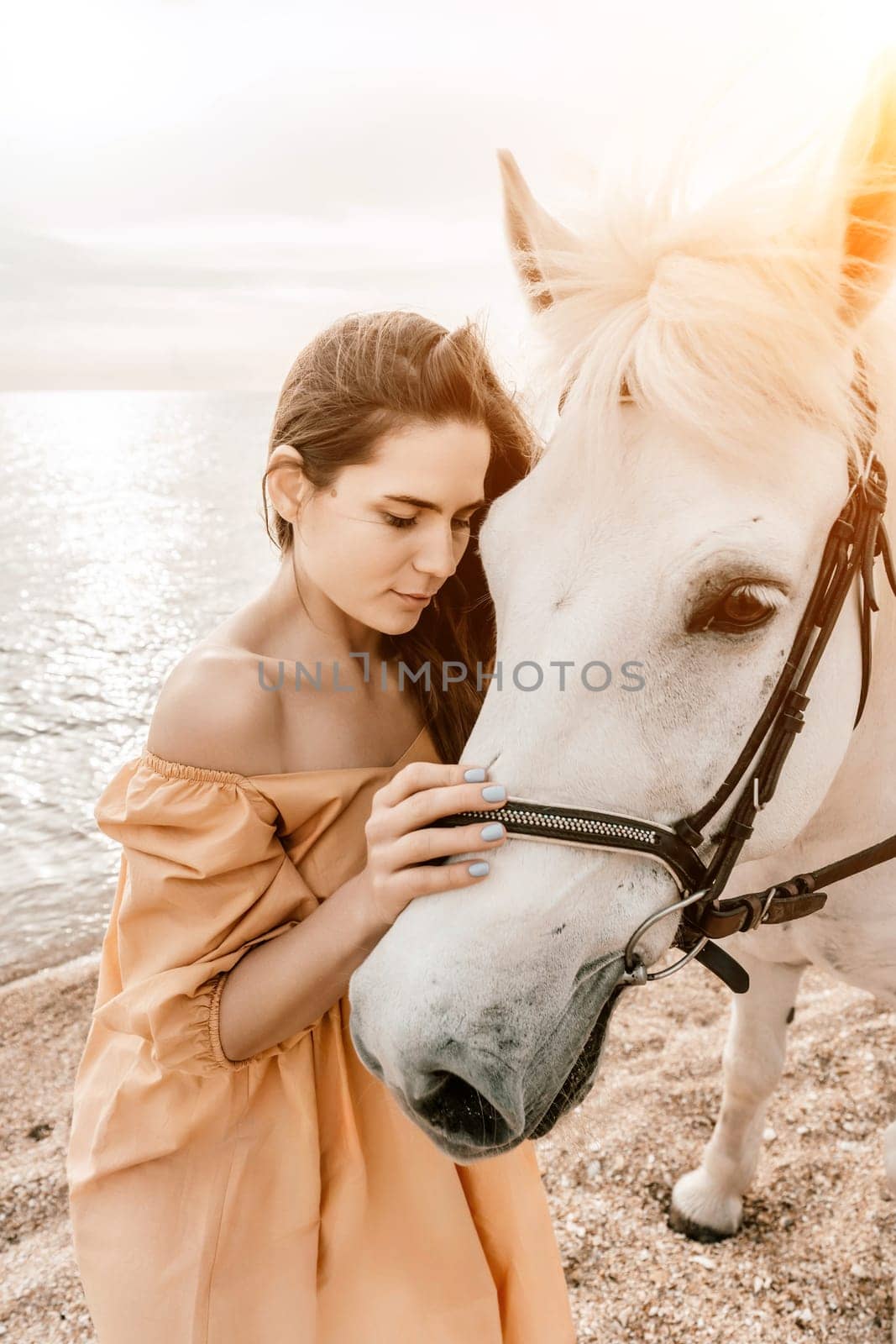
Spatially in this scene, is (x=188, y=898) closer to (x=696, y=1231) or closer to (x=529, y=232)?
(x=529, y=232)

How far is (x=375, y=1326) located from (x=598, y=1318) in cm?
100

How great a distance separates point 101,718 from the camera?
7.68 metres

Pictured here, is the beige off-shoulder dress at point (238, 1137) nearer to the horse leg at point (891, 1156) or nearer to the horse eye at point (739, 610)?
the horse eye at point (739, 610)

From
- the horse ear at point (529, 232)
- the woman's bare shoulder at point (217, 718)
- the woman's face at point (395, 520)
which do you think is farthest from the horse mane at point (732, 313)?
the woman's bare shoulder at point (217, 718)

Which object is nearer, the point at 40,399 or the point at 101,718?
the point at 101,718

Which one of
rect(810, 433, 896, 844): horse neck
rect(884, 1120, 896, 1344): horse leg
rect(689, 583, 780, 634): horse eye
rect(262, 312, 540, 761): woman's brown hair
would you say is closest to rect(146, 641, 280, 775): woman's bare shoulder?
rect(262, 312, 540, 761): woman's brown hair

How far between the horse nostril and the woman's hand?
24cm

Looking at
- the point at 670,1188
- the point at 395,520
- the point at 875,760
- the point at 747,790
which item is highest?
the point at 395,520

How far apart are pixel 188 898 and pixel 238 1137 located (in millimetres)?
441

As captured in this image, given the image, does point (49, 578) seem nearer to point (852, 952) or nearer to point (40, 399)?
point (852, 952)

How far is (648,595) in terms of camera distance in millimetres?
1185

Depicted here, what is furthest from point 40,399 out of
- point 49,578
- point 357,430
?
point 357,430

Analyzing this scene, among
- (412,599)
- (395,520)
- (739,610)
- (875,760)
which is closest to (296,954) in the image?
(412,599)

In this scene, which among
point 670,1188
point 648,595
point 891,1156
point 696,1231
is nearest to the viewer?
point 648,595
